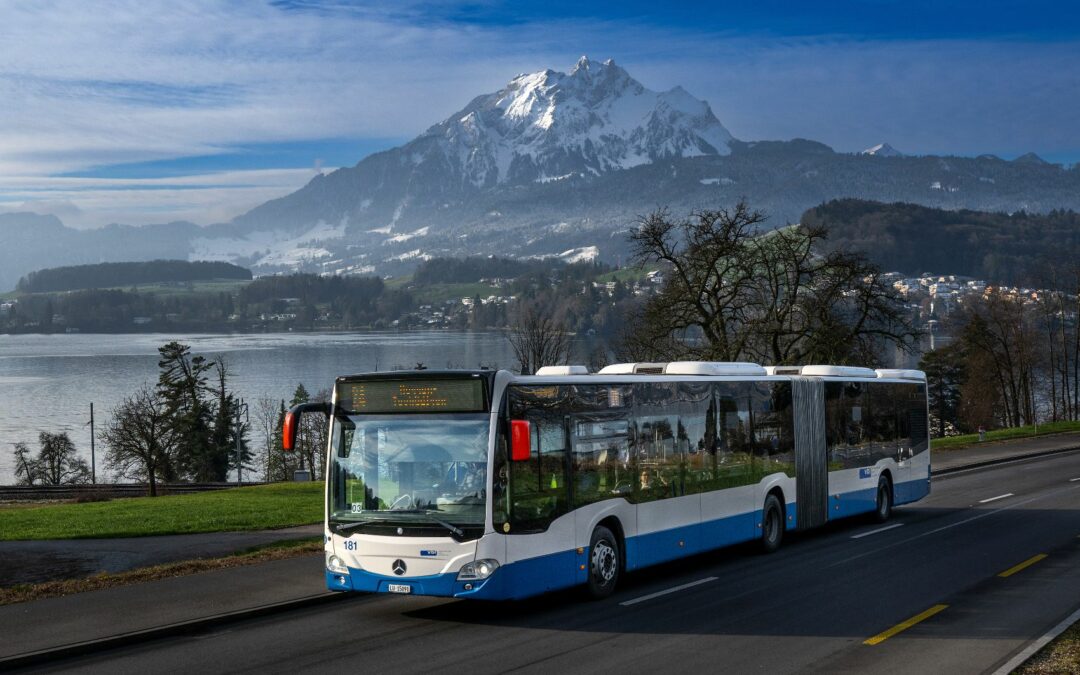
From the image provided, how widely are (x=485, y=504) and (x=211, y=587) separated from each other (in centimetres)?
452

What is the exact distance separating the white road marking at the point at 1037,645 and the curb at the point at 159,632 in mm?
7850

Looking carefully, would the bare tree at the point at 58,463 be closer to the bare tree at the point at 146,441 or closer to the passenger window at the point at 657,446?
the bare tree at the point at 146,441

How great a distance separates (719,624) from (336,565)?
4.39 meters

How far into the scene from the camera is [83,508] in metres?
26.6

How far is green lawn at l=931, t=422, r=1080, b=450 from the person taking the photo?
5009 centimetres

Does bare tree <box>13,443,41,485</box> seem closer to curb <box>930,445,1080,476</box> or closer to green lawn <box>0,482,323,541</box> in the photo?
green lawn <box>0,482,323,541</box>

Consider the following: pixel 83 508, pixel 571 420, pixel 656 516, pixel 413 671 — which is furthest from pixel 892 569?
pixel 83 508

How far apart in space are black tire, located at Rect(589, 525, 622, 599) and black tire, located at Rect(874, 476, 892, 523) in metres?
10.2

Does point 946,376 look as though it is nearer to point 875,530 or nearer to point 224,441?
point 224,441

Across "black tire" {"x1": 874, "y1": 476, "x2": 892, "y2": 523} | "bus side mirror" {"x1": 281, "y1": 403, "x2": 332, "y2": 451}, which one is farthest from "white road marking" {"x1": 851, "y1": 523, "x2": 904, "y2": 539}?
"bus side mirror" {"x1": 281, "y1": 403, "x2": 332, "y2": 451}

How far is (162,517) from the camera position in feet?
75.1

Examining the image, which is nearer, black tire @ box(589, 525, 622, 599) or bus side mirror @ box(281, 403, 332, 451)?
bus side mirror @ box(281, 403, 332, 451)

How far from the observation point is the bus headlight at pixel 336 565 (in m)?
12.8

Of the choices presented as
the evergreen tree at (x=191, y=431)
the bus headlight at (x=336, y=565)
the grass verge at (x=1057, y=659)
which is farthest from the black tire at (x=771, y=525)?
the evergreen tree at (x=191, y=431)
